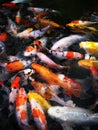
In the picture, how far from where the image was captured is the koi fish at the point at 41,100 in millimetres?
1257

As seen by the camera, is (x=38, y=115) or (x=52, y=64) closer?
(x=38, y=115)

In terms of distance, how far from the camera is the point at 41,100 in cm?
128

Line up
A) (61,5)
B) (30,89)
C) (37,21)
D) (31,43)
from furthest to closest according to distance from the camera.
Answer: (61,5), (37,21), (31,43), (30,89)

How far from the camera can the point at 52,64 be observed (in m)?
1.43

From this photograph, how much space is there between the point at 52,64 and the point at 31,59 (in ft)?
0.41

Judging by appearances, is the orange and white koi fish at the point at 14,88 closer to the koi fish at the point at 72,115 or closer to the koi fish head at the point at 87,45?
the koi fish at the point at 72,115

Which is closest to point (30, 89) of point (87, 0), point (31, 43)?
point (31, 43)

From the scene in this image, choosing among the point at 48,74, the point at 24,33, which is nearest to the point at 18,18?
the point at 24,33

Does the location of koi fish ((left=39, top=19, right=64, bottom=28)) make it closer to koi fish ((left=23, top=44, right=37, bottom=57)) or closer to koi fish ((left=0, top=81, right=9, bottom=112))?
koi fish ((left=23, top=44, right=37, bottom=57))

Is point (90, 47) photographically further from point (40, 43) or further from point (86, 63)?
point (40, 43)

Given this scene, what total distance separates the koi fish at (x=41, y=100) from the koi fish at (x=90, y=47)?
1.28 ft

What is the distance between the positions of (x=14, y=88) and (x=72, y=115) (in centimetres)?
30

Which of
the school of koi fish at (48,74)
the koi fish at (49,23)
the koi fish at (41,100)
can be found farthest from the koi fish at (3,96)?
the koi fish at (49,23)

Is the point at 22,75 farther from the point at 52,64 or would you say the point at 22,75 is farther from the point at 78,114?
the point at 78,114
